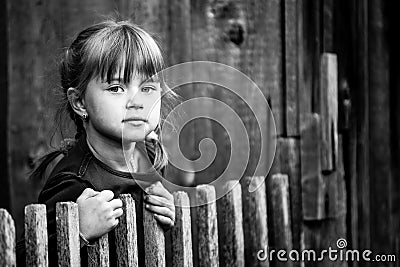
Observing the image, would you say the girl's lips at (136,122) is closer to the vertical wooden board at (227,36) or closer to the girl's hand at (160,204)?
the girl's hand at (160,204)

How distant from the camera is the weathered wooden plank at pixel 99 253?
2.35m

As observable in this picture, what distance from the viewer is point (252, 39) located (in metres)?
3.45

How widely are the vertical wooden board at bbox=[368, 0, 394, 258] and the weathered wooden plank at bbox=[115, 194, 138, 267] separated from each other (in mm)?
1706

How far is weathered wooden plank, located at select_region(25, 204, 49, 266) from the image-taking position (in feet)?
7.15

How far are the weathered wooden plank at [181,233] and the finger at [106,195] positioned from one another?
27 centimetres

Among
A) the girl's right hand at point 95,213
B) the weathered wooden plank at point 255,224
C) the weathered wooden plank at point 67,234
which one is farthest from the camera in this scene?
the weathered wooden plank at point 255,224

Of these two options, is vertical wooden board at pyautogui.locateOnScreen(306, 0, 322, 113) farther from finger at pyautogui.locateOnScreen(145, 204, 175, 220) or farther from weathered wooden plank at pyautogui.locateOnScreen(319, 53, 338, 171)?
finger at pyautogui.locateOnScreen(145, 204, 175, 220)

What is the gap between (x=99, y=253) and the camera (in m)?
2.35

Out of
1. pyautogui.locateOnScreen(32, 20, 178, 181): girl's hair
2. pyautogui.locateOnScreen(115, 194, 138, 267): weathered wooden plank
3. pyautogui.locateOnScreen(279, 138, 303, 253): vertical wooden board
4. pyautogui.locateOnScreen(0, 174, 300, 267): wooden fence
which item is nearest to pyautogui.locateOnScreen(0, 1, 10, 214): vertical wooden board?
pyautogui.locateOnScreen(0, 174, 300, 267): wooden fence

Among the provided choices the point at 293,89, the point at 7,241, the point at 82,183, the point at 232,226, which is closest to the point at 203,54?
the point at 293,89

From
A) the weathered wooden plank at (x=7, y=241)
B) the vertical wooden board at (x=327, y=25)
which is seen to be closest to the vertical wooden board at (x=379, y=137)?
the vertical wooden board at (x=327, y=25)

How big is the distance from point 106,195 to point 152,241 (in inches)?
9.5

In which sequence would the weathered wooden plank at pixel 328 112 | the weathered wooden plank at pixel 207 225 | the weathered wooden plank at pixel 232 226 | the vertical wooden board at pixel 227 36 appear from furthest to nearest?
the weathered wooden plank at pixel 328 112
the vertical wooden board at pixel 227 36
the weathered wooden plank at pixel 232 226
the weathered wooden plank at pixel 207 225

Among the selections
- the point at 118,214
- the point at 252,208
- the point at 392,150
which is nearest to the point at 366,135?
the point at 392,150
